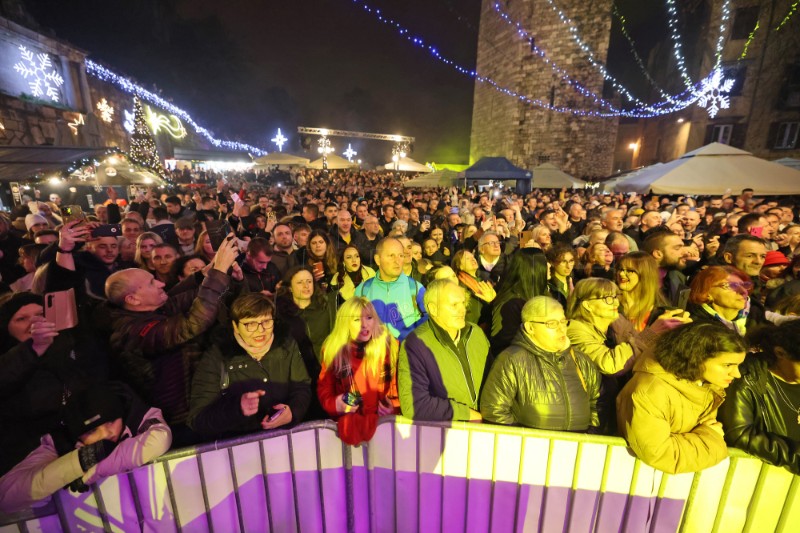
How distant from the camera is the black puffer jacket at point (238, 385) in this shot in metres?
2.10

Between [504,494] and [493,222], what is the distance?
4.91m

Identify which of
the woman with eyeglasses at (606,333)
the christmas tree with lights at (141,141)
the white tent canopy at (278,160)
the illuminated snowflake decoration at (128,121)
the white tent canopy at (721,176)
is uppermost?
the illuminated snowflake decoration at (128,121)

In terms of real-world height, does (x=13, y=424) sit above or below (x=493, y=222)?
below

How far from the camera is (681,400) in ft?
6.05

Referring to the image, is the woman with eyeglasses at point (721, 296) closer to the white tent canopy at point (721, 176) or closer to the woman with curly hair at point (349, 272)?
the woman with curly hair at point (349, 272)

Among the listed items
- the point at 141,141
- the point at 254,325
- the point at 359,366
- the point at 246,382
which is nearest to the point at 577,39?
the point at 359,366

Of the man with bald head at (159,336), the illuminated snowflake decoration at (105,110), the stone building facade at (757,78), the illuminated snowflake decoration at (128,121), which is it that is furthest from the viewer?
the illuminated snowflake decoration at (128,121)

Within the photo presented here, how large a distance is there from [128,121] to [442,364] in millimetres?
31311

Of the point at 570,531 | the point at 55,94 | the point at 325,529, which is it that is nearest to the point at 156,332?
the point at 325,529

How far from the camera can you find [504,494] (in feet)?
7.13

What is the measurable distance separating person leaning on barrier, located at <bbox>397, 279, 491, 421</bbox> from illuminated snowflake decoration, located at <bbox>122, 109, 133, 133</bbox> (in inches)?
1194

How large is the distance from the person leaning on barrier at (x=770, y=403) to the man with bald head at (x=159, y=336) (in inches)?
130

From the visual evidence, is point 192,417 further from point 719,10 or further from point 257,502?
point 719,10

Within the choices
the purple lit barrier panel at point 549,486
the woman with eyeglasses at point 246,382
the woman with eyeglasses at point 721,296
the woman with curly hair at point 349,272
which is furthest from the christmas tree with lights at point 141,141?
the woman with eyeglasses at point 721,296
